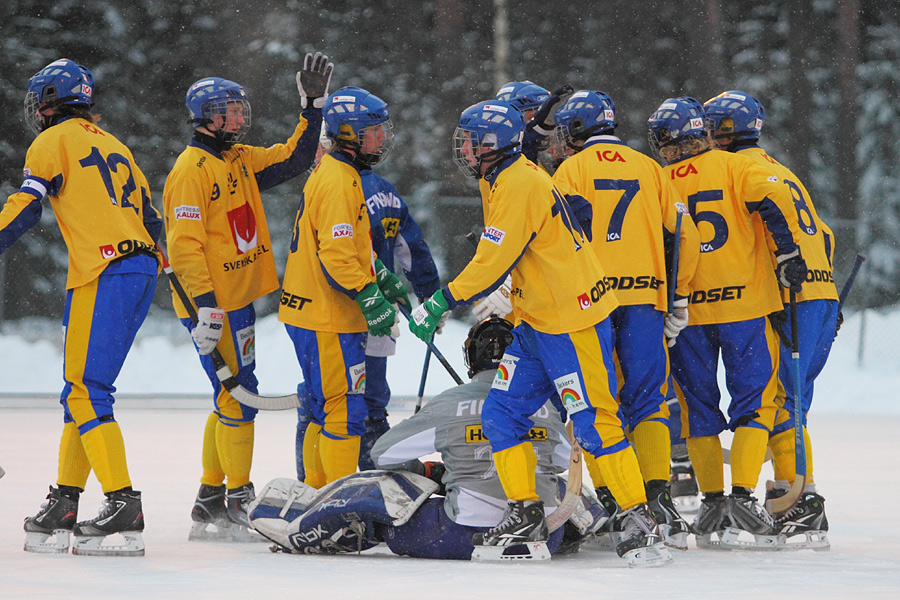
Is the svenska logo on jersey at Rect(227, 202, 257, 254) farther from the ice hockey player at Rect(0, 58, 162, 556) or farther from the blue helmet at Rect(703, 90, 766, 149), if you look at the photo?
the blue helmet at Rect(703, 90, 766, 149)

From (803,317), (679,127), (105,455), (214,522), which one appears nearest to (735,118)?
(679,127)

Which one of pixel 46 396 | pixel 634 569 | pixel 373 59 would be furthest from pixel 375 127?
pixel 373 59

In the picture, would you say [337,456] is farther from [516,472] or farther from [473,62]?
[473,62]

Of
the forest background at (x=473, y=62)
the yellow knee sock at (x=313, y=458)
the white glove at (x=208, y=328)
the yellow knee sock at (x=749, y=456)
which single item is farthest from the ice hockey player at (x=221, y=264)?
the forest background at (x=473, y=62)

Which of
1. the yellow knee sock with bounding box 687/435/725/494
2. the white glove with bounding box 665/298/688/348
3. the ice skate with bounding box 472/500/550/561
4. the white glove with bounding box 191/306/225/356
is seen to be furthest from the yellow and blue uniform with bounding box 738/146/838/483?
the white glove with bounding box 191/306/225/356

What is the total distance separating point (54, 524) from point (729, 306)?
2791 mm

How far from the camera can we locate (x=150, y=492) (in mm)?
5516

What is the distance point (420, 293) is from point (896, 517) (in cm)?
238

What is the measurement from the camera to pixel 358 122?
15.3ft

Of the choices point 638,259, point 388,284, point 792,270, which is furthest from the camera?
point 388,284

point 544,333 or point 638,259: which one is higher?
point 638,259

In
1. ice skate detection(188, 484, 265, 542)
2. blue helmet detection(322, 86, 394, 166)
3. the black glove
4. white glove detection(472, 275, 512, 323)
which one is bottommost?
ice skate detection(188, 484, 265, 542)

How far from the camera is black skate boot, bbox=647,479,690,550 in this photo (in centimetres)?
427

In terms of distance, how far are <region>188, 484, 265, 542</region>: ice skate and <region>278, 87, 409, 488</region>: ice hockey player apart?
13.7 inches
